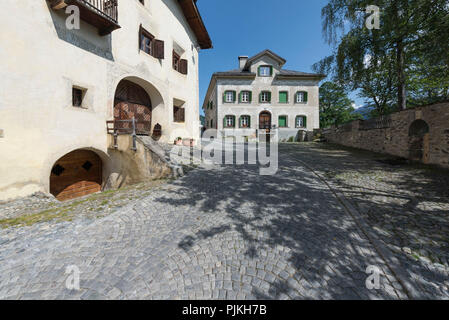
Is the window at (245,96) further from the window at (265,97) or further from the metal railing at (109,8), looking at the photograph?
the metal railing at (109,8)

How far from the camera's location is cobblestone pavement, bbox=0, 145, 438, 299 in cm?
188

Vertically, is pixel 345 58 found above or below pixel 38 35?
above

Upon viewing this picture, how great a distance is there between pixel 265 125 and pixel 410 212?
19.2m

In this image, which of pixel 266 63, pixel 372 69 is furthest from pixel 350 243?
pixel 266 63

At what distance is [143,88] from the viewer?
33.6ft

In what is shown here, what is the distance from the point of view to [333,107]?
1275 inches

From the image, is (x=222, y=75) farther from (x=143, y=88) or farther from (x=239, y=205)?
(x=239, y=205)

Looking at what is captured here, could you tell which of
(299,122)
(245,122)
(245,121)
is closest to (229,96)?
(245,121)

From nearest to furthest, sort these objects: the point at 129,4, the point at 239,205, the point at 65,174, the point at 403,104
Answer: the point at 239,205, the point at 65,174, the point at 129,4, the point at 403,104

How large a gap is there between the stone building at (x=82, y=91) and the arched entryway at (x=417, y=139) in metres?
10.6

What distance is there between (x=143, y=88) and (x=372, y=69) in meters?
13.0

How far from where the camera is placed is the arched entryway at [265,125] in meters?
21.7

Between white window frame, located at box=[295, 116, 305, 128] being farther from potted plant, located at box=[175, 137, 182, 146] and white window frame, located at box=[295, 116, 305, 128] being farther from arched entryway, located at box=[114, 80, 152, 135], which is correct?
arched entryway, located at box=[114, 80, 152, 135]

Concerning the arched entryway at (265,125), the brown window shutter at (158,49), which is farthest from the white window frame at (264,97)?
the brown window shutter at (158,49)
